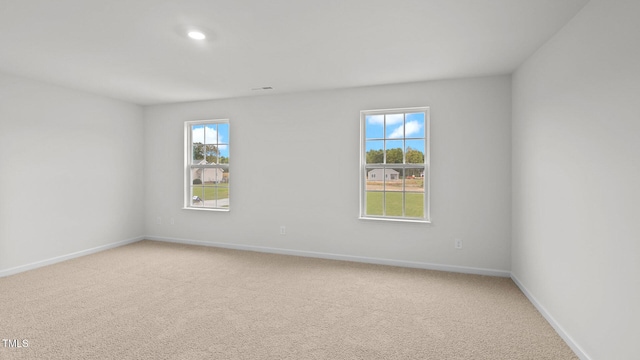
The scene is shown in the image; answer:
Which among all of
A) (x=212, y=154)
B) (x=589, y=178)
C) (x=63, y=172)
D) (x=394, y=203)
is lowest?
(x=394, y=203)

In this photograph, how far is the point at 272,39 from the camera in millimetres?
2572

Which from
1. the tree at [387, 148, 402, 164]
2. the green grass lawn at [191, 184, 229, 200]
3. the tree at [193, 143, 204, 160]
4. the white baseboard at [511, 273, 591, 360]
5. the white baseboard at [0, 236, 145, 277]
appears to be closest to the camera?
the white baseboard at [511, 273, 591, 360]

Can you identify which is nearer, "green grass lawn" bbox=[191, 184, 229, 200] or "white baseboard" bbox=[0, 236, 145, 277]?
"white baseboard" bbox=[0, 236, 145, 277]

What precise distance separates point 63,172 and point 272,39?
3.71 m

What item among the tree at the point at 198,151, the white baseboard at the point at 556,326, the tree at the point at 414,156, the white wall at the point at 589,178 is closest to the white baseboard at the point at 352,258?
the white baseboard at the point at 556,326

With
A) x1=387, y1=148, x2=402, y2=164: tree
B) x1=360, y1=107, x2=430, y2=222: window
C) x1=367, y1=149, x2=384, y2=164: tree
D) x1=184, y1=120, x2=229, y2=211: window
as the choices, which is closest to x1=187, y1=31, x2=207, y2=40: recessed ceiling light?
x1=360, y1=107, x2=430, y2=222: window

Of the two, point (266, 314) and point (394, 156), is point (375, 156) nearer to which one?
point (394, 156)

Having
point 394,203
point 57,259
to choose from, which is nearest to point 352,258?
point 394,203

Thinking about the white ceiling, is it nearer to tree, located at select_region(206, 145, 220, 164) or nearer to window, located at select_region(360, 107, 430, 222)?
window, located at select_region(360, 107, 430, 222)

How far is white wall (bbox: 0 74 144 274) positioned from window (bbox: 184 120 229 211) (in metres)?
0.96

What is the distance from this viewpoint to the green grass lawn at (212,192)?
4.93 meters

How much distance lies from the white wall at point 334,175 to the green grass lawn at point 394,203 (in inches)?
7.6

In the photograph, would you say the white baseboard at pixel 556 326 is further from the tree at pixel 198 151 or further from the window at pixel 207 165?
the tree at pixel 198 151

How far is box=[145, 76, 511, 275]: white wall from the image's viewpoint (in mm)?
3600
